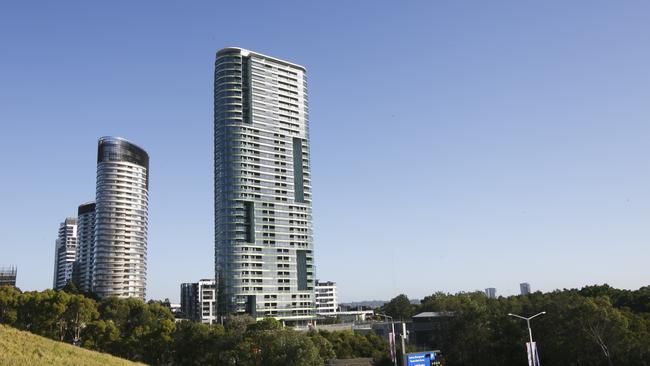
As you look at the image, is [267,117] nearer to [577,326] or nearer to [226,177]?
[226,177]

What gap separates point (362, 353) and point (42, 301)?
2194 inches

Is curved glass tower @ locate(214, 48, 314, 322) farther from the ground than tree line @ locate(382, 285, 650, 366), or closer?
farther from the ground

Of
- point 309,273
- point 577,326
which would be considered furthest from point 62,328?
point 309,273

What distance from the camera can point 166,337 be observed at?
8731 centimetres

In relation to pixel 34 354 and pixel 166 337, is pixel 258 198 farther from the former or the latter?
pixel 34 354

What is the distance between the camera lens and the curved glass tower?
570ft

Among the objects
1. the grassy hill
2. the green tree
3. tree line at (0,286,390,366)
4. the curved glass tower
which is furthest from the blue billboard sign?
the curved glass tower

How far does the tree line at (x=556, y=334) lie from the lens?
236 feet

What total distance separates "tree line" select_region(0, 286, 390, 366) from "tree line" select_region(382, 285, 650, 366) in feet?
45.6

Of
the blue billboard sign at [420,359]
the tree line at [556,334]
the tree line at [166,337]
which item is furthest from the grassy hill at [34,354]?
the tree line at [556,334]

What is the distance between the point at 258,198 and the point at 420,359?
12127 cm

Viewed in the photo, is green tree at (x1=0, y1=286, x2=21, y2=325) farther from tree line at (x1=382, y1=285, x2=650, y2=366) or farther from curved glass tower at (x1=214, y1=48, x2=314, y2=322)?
curved glass tower at (x1=214, y1=48, x2=314, y2=322)

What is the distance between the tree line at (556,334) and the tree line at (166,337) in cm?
1391

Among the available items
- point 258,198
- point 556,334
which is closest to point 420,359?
point 556,334
